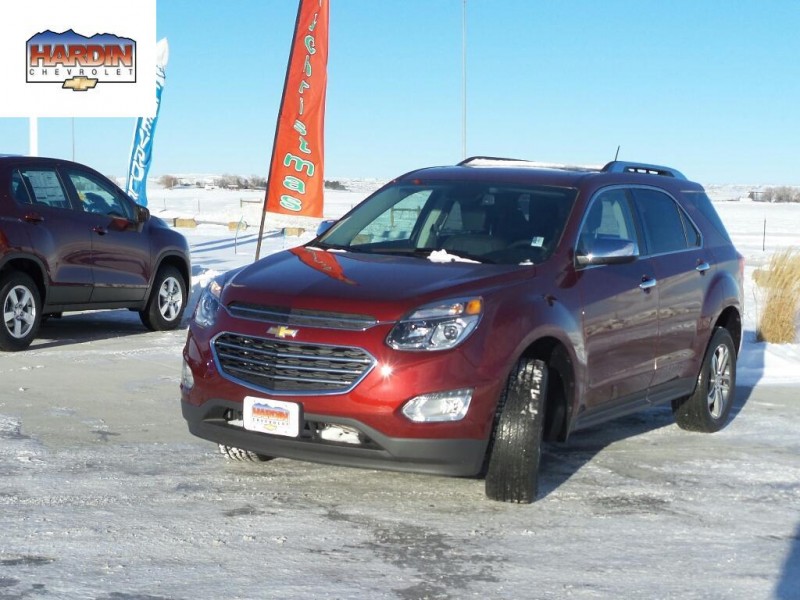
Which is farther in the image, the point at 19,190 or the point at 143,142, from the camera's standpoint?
the point at 143,142

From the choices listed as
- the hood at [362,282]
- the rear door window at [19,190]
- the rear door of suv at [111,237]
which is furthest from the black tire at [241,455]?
the rear door of suv at [111,237]

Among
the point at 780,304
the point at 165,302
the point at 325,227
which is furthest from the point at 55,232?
the point at 780,304

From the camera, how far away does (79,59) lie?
840 inches

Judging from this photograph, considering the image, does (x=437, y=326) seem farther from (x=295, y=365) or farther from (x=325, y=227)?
(x=325, y=227)

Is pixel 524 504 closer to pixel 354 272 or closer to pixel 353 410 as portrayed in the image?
pixel 353 410

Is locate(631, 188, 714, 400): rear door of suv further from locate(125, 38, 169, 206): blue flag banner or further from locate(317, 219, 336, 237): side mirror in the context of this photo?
locate(125, 38, 169, 206): blue flag banner

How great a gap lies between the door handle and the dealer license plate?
2475 millimetres

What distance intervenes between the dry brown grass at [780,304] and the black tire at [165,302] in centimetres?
624

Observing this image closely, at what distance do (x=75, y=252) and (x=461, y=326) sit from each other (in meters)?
6.81

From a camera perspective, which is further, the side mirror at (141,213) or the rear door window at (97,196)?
the side mirror at (141,213)

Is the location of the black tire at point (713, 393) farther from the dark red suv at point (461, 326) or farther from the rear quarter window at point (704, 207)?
the rear quarter window at point (704, 207)

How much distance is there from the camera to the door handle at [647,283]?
721 cm

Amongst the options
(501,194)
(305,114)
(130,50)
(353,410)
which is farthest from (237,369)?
(130,50)

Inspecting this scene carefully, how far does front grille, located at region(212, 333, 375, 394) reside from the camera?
5.67 meters
